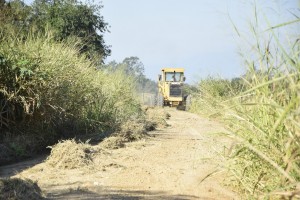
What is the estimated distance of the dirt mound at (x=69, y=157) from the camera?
629 centimetres

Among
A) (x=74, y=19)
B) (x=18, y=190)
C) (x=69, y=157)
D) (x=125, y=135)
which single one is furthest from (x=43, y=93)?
(x=74, y=19)

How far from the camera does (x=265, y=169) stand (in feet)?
12.5

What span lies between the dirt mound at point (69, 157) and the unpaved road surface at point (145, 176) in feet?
0.51

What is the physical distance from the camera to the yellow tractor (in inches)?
1071

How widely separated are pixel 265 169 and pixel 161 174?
2.13 m

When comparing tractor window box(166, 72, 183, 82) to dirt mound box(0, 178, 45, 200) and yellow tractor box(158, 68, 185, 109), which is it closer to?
yellow tractor box(158, 68, 185, 109)

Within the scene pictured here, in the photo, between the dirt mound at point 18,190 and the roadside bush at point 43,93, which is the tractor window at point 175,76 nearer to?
the roadside bush at point 43,93

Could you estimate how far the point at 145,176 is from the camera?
18.4 ft

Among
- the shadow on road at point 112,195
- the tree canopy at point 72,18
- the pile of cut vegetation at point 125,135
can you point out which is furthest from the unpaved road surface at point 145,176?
the tree canopy at point 72,18

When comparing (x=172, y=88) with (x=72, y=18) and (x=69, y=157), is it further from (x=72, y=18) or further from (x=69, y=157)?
(x=69, y=157)

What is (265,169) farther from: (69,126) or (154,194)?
(69,126)

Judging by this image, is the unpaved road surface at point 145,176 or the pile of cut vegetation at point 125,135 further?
the pile of cut vegetation at point 125,135

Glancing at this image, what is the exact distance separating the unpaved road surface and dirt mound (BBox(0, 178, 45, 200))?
377mm

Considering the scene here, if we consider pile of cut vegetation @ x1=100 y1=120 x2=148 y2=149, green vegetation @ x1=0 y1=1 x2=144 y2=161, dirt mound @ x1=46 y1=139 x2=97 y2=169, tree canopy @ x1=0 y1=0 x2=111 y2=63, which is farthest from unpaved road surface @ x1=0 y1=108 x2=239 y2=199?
tree canopy @ x1=0 y1=0 x2=111 y2=63
